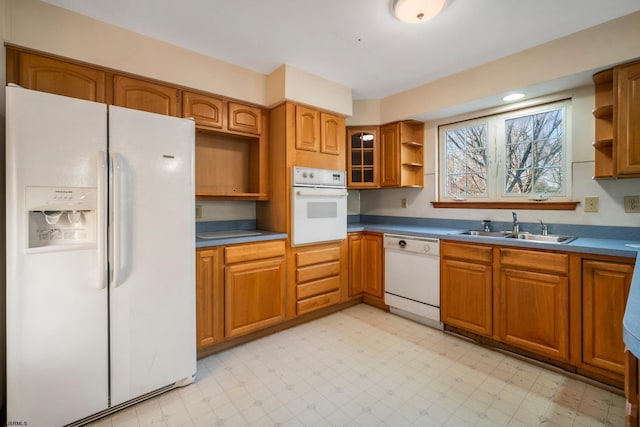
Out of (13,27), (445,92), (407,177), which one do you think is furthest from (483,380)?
(13,27)

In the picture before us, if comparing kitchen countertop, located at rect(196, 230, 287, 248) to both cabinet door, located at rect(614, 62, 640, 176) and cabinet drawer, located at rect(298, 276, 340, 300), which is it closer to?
cabinet drawer, located at rect(298, 276, 340, 300)

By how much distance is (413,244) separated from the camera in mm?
2824

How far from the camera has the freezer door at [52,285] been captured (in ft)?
4.43

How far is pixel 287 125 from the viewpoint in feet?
8.81

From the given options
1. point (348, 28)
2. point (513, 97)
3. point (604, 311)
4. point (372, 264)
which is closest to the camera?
point (604, 311)

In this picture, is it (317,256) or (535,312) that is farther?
(317,256)

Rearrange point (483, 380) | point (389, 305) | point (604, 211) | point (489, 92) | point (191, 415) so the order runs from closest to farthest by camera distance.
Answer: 1. point (191, 415)
2. point (483, 380)
3. point (604, 211)
4. point (489, 92)
5. point (389, 305)

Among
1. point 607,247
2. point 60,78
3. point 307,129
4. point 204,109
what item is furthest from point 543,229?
point 60,78

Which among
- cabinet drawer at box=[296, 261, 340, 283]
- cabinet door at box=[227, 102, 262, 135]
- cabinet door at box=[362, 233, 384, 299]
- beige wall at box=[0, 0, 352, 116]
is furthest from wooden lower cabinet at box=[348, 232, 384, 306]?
cabinet door at box=[227, 102, 262, 135]

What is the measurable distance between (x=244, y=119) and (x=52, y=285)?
6.21ft

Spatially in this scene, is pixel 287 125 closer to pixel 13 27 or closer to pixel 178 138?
pixel 178 138

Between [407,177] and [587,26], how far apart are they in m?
1.79

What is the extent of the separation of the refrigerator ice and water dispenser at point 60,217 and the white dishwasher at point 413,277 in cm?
247

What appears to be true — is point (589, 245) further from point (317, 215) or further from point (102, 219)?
point (102, 219)
